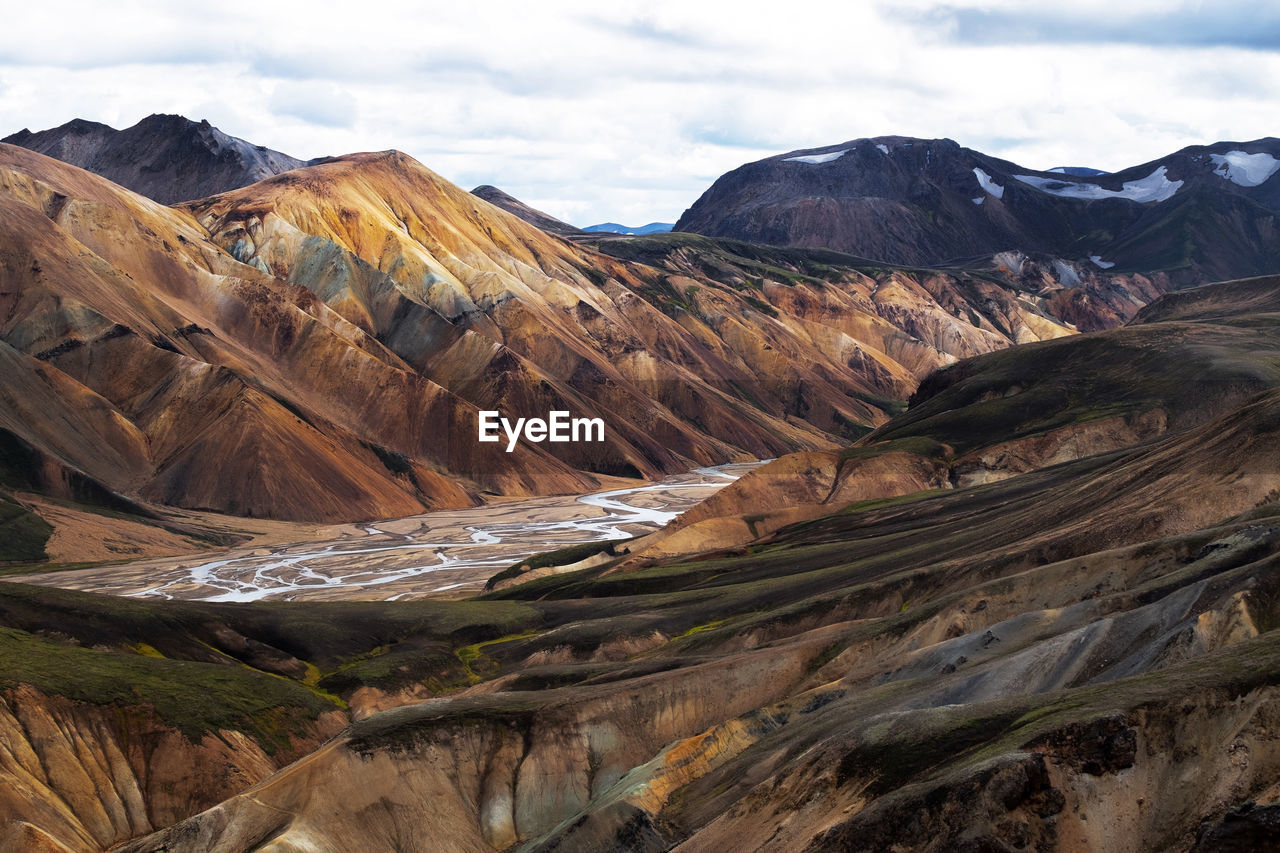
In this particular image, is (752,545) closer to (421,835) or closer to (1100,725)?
(421,835)

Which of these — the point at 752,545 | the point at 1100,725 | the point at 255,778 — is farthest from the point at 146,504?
the point at 1100,725

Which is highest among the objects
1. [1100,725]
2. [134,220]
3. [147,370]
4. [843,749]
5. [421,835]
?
[134,220]

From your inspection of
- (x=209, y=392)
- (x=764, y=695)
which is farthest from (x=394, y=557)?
(x=764, y=695)

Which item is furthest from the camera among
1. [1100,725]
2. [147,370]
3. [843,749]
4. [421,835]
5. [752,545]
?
[147,370]

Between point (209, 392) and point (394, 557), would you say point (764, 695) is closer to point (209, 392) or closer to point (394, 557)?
point (394, 557)

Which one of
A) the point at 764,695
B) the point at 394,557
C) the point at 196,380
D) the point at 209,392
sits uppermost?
the point at 196,380

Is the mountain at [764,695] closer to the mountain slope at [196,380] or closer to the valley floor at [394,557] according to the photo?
the valley floor at [394,557]

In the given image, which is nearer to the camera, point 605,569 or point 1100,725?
point 1100,725

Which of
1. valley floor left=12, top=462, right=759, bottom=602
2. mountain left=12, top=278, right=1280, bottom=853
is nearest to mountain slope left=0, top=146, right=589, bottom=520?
valley floor left=12, top=462, right=759, bottom=602
